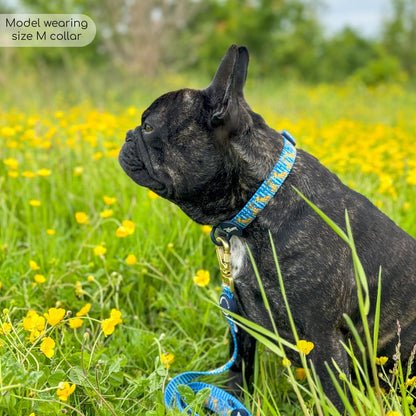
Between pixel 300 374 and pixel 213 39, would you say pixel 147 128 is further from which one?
pixel 213 39

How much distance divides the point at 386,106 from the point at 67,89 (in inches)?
233

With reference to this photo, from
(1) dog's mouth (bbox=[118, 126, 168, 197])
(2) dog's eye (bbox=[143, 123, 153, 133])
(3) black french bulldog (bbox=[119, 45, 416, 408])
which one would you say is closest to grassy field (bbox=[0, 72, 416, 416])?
(3) black french bulldog (bbox=[119, 45, 416, 408])

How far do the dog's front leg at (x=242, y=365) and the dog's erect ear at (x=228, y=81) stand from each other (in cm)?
100

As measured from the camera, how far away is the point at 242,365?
7.25 feet

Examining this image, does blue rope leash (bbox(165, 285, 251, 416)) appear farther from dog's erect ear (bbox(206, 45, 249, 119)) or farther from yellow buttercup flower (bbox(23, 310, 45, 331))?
dog's erect ear (bbox(206, 45, 249, 119))

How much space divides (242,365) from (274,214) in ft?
2.53

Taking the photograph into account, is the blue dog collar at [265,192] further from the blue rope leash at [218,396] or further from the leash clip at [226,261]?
the blue rope leash at [218,396]

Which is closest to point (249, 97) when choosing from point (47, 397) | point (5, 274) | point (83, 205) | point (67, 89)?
point (67, 89)

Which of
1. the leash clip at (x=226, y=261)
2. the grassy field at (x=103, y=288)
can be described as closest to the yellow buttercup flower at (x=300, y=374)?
the grassy field at (x=103, y=288)

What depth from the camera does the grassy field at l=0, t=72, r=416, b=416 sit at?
1757 mm

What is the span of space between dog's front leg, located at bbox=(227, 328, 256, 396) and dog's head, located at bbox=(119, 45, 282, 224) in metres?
0.60

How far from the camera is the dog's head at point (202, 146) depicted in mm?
1838

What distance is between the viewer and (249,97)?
33.6ft

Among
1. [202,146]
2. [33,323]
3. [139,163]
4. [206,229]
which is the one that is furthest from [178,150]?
[206,229]
